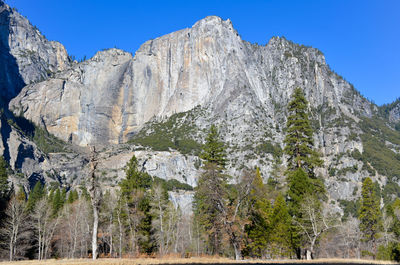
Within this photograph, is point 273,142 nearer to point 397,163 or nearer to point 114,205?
point 397,163

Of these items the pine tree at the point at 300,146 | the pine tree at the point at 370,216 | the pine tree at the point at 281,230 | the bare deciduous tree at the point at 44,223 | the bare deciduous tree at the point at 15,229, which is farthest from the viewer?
the bare deciduous tree at the point at 44,223

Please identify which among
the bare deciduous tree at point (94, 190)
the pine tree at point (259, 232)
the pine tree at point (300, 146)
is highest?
the pine tree at point (300, 146)

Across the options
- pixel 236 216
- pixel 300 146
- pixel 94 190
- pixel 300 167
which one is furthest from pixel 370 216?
pixel 94 190

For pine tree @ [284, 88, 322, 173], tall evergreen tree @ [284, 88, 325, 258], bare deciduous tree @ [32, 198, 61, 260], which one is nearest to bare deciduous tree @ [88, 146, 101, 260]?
tall evergreen tree @ [284, 88, 325, 258]

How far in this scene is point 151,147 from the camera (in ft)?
521

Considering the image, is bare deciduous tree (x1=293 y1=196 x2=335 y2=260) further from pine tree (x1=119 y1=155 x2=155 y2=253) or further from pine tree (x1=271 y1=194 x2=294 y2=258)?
pine tree (x1=119 y1=155 x2=155 y2=253)

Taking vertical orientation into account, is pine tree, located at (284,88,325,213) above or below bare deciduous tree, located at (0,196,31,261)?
above

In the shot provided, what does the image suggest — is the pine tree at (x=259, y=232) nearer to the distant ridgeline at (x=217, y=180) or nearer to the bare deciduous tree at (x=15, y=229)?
the distant ridgeline at (x=217, y=180)

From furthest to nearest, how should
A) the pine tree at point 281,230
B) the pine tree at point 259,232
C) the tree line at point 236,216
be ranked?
the pine tree at point 259,232 → the pine tree at point 281,230 → the tree line at point 236,216

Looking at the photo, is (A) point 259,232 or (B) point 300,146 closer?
Result: (A) point 259,232

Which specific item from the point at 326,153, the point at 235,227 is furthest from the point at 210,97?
the point at 235,227

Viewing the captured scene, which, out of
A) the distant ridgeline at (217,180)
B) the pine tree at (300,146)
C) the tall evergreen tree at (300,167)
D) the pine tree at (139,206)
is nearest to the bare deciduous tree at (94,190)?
the distant ridgeline at (217,180)

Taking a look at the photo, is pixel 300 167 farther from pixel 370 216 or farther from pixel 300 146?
pixel 370 216

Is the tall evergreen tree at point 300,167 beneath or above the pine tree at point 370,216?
above
